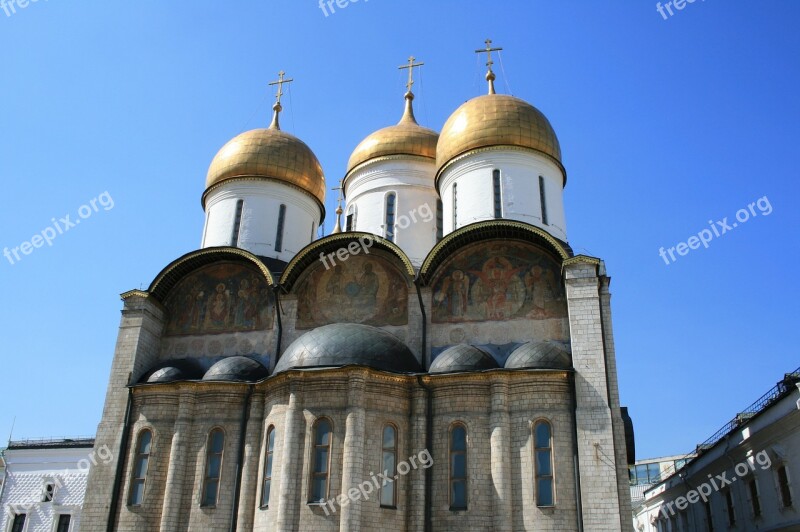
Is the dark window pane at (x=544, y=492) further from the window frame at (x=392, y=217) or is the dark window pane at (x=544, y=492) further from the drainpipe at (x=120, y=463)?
the drainpipe at (x=120, y=463)

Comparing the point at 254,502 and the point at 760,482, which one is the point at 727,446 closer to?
the point at 760,482

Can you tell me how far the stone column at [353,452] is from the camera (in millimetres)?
11766

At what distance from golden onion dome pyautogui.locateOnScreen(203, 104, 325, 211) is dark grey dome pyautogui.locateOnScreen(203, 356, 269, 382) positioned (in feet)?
17.8

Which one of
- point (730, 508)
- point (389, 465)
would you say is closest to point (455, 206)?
point (389, 465)

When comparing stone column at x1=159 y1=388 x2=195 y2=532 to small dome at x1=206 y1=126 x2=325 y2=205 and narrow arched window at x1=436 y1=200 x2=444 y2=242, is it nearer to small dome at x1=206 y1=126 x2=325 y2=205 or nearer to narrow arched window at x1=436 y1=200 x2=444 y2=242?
small dome at x1=206 y1=126 x2=325 y2=205

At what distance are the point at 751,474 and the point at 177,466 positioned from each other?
440 inches

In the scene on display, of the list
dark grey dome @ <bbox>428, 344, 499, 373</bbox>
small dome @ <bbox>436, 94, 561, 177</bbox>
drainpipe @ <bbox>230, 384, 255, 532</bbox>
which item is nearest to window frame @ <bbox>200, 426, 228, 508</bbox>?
drainpipe @ <bbox>230, 384, 255, 532</bbox>

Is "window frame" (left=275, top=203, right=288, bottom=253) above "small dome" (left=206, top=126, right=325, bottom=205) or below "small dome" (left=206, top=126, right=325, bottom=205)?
below

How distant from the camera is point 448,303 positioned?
14.6 m

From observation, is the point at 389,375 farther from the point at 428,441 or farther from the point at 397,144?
the point at 397,144

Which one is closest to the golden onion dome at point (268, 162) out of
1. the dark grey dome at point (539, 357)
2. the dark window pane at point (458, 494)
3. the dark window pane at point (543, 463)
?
the dark grey dome at point (539, 357)

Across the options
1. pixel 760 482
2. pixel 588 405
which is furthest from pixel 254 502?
pixel 760 482

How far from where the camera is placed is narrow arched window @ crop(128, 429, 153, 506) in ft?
45.2

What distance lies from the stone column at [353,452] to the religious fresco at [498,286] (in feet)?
8.61
